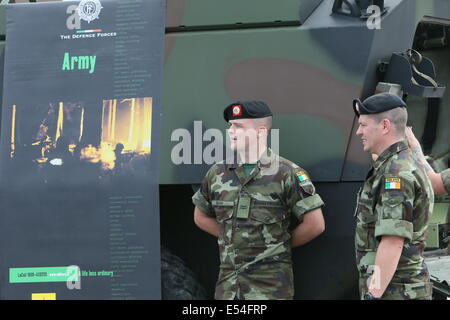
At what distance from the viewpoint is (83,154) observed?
4.49m

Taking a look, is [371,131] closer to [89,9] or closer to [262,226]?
[262,226]

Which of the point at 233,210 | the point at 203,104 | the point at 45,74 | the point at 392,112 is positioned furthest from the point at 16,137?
the point at 392,112

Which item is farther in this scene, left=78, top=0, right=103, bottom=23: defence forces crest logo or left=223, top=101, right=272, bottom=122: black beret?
left=78, top=0, right=103, bottom=23: defence forces crest logo

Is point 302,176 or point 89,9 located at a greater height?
point 89,9

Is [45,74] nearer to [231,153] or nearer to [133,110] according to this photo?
[133,110]

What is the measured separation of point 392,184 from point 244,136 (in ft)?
3.04

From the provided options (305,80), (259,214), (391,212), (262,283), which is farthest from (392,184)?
(305,80)

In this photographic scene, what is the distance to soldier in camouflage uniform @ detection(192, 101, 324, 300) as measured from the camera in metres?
4.04

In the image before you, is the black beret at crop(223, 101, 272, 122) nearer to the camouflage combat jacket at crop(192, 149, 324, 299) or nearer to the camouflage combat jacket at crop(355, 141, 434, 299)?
the camouflage combat jacket at crop(192, 149, 324, 299)

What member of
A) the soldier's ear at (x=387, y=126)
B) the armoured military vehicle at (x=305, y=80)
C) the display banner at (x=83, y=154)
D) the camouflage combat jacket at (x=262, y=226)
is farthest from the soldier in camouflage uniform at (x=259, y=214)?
the soldier's ear at (x=387, y=126)

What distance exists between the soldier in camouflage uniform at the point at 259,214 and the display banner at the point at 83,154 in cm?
47

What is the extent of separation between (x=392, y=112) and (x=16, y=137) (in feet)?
6.98

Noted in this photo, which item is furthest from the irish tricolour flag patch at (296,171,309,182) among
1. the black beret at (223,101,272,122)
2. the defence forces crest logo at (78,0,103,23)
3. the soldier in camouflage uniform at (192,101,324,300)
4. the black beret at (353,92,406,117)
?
the defence forces crest logo at (78,0,103,23)
